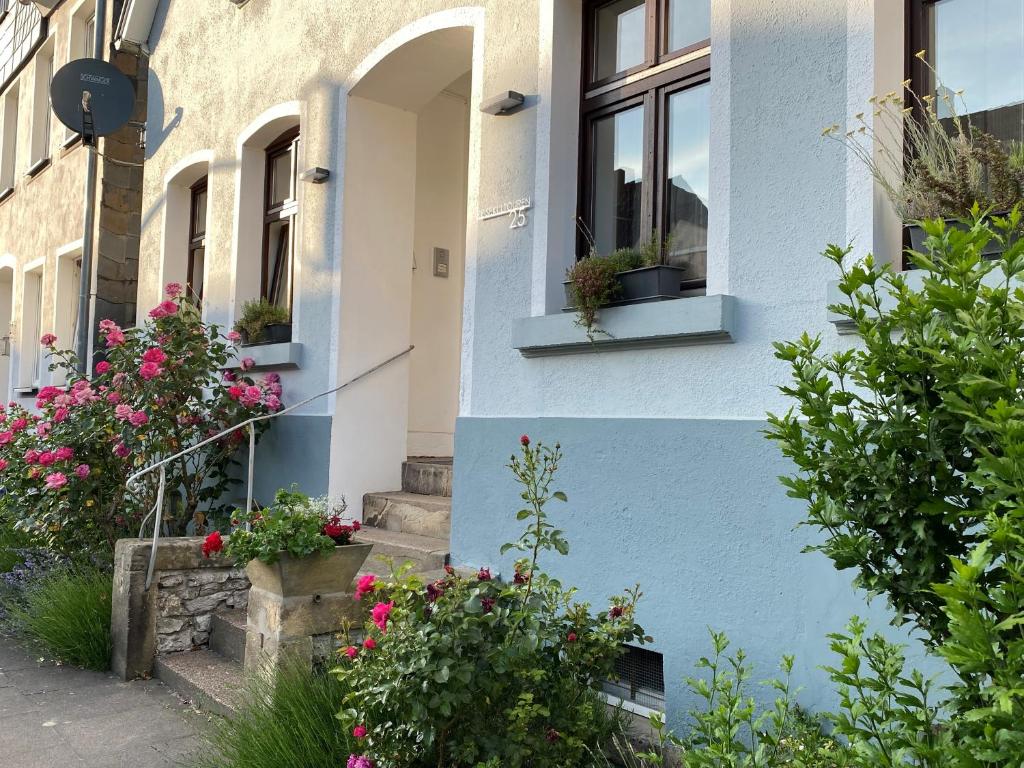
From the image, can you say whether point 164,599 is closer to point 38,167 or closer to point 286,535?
point 286,535

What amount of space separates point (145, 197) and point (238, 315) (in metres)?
2.61

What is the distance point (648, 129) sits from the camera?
15.0ft

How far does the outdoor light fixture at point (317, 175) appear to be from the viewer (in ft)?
21.0

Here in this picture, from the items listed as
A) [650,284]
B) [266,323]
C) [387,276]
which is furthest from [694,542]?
[266,323]

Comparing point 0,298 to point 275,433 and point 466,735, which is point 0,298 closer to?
point 275,433

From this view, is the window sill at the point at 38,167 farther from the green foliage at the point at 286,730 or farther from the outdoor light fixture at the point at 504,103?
the green foliage at the point at 286,730

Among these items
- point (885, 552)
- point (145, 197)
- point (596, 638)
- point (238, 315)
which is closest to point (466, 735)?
point (596, 638)

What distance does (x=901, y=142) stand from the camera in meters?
3.39

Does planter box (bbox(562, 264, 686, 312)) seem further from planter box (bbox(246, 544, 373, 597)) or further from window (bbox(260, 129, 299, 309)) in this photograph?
window (bbox(260, 129, 299, 309))

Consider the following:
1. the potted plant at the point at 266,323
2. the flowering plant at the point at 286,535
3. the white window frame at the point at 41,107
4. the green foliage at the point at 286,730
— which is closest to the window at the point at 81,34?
the white window frame at the point at 41,107

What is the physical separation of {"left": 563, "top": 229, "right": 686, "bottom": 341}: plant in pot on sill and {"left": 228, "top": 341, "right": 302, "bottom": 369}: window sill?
9.50 feet

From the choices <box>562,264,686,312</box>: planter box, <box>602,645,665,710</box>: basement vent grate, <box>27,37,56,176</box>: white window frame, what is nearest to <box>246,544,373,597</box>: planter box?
<box>602,645,665,710</box>: basement vent grate

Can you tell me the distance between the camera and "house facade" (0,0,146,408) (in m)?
9.93

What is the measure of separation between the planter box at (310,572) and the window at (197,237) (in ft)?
17.0
